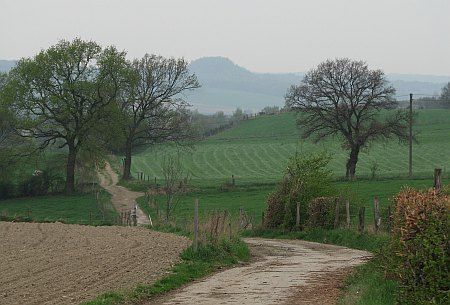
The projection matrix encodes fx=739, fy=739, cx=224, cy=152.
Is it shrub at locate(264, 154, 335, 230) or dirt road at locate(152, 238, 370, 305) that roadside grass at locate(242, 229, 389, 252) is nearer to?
shrub at locate(264, 154, 335, 230)

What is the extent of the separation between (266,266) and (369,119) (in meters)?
51.9

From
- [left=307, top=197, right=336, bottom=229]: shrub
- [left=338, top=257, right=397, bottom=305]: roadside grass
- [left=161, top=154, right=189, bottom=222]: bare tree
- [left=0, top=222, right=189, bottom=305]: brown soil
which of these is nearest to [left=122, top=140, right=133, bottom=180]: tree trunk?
[left=161, top=154, right=189, bottom=222]: bare tree

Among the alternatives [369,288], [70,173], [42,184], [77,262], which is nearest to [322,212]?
[77,262]

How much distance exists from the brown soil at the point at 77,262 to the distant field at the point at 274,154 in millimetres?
38687

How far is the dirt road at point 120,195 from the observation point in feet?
177

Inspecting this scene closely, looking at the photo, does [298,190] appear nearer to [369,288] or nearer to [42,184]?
[369,288]

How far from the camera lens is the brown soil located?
675 inches

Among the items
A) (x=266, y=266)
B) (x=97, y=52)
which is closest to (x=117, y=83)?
(x=97, y=52)

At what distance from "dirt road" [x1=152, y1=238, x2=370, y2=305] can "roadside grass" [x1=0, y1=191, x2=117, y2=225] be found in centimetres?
2386

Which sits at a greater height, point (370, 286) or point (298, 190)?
point (298, 190)

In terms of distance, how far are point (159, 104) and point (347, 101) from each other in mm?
18841

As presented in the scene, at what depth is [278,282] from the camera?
59.0ft

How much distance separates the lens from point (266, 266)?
892 inches

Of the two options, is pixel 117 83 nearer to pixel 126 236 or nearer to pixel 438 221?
pixel 126 236
